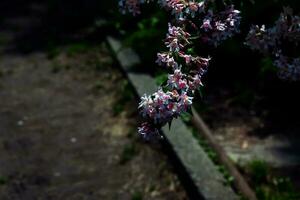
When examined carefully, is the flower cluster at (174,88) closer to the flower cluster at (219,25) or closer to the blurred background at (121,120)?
the flower cluster at (219,25)

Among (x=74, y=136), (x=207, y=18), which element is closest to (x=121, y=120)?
(x=74, y=136)

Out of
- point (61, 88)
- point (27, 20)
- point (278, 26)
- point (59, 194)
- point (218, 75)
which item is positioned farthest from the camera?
point (27, 20)

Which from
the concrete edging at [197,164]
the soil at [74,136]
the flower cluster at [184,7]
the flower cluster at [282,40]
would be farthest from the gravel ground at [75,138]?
the flower cluster at [184,7]

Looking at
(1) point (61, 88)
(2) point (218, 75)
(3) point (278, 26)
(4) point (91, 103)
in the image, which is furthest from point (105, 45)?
(3) point (278, 26)

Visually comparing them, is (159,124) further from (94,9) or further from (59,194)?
(94,9)

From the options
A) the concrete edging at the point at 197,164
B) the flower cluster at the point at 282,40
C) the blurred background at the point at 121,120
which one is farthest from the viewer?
the blurred background at the point at 121,120
